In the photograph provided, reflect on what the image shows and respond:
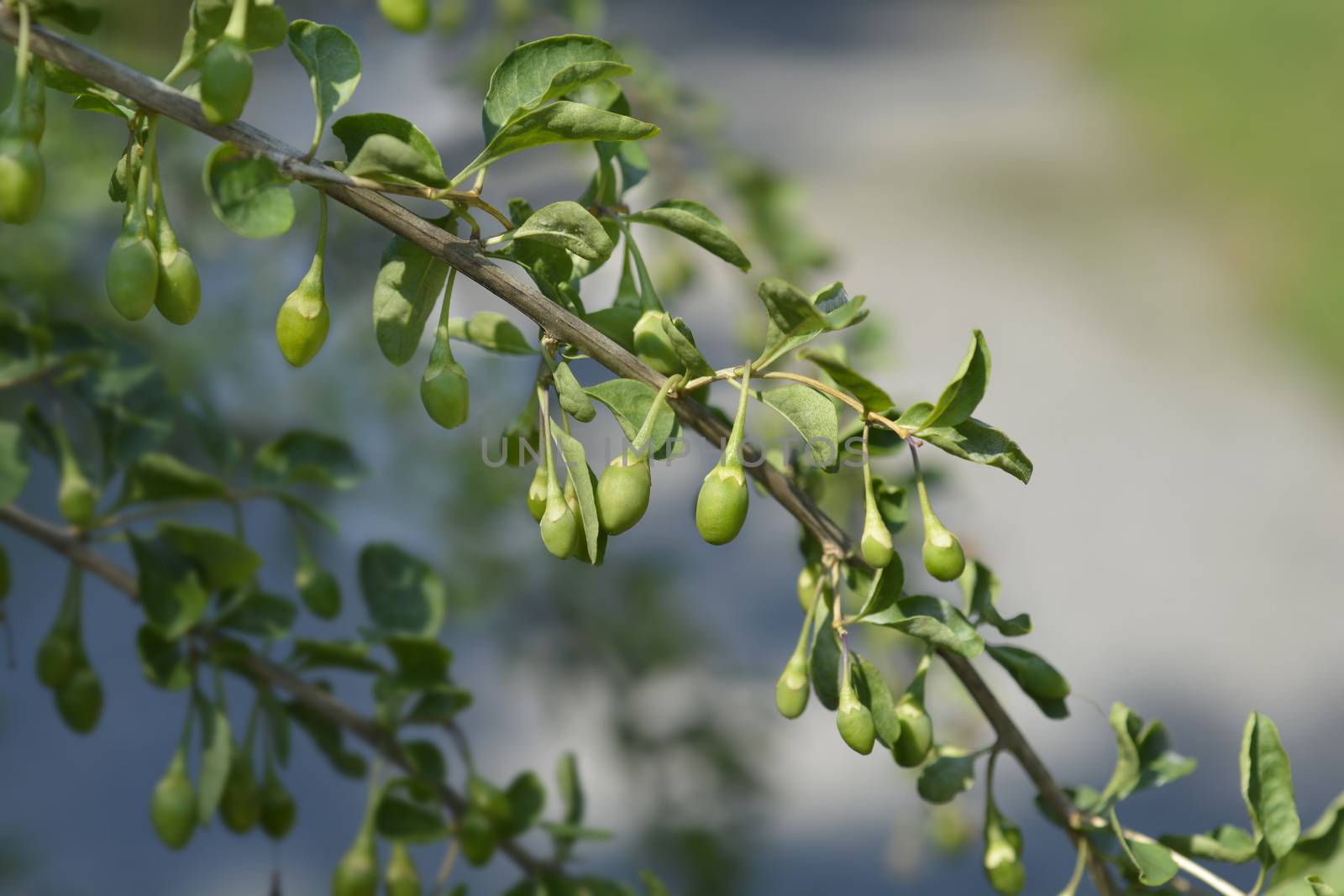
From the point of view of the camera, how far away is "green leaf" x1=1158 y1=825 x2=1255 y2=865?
1.58ft

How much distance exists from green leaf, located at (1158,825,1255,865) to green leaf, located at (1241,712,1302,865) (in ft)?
0.04

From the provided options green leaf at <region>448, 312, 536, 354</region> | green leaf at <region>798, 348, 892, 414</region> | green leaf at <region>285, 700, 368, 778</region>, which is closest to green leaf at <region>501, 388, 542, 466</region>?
green leaf at <region>448, 312, 536, 354</region>

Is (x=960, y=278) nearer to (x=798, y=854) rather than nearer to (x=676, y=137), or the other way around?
(x=798, y=854)

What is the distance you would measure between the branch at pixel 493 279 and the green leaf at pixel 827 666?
1.2 inches

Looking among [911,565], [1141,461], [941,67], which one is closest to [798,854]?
[911,565]

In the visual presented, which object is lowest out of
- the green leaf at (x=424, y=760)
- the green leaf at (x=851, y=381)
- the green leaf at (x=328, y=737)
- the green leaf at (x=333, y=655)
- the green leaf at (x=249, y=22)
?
the green leaf at (x=424, y=760)

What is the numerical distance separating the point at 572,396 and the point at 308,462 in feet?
0.90

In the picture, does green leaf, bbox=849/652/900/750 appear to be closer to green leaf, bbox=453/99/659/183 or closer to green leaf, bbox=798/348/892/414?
green leaf, bbox=798/348/892/414

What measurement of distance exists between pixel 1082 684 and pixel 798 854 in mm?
558

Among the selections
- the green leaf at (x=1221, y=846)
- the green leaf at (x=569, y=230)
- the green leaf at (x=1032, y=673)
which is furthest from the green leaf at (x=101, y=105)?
the green leaf at (x=1221, y=846)

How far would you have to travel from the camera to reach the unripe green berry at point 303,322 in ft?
1.31

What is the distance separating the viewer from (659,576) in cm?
146

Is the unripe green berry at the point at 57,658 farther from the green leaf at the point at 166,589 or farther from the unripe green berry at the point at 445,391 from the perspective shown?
the unripe green berry at the point at 445,391

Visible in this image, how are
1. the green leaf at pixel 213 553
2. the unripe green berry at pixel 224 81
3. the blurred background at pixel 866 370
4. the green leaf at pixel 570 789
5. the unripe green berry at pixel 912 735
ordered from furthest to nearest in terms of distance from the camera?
the blurred background at pixel 866 370 < the green leaf at pixel 570 789 < the green leaf at pixel 213 553 < the unripe green berry at pixel 912 735 < the unripe green berry at pixel 224 81
